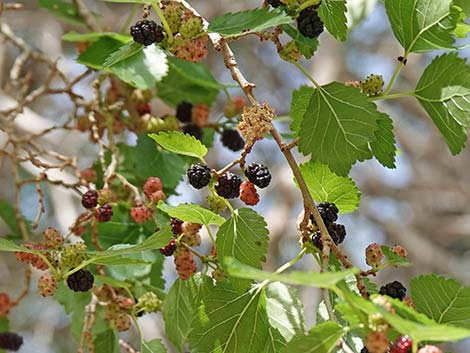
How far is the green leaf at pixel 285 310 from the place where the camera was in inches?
34.7

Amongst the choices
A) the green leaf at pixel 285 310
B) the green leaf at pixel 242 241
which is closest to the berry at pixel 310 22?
the green leaf at pixel 242 241

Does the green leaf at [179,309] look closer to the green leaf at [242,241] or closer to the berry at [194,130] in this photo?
the green leaf at [242,241]

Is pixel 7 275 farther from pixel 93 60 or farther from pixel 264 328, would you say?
pixel 264 328

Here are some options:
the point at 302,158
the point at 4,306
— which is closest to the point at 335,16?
the point at 4,306

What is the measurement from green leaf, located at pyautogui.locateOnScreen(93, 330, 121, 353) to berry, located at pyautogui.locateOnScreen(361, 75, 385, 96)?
50 centimetres

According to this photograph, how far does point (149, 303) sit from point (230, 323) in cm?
22

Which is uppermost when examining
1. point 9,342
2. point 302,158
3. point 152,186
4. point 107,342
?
point 152,186

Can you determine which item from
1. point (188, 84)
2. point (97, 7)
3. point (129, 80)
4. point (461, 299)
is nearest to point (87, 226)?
point (129, 80)

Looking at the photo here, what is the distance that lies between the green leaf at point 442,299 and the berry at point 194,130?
0.58 m

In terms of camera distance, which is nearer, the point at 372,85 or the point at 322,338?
the point at 322,338

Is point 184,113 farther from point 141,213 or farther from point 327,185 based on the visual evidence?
point 327,185

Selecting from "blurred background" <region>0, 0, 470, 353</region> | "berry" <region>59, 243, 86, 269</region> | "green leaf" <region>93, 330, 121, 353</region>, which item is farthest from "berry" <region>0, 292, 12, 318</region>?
"blurred background" <region>0, 0, 470, 353</region>

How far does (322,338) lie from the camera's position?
2.17 feet

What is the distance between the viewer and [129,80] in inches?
41.2
